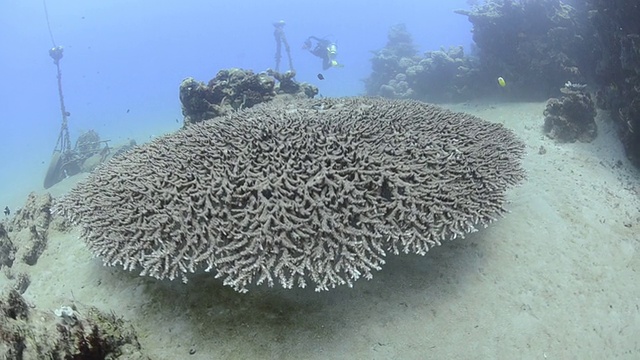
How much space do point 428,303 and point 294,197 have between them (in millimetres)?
1563

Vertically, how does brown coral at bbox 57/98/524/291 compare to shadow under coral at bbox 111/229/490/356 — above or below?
Answer: above

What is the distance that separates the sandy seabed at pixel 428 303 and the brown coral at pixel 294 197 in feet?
0.93

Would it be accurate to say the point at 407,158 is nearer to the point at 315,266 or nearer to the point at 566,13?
the point at 315,266

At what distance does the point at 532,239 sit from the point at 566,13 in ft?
31.6

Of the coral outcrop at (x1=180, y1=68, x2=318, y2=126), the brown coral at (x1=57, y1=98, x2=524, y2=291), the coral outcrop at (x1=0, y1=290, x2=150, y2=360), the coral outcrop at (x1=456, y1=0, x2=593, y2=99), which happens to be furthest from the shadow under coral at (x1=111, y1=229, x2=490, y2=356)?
the coral outcrop at (x1=456, y1=0, x2=593, y2=99)

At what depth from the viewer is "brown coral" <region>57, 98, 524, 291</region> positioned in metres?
3.10

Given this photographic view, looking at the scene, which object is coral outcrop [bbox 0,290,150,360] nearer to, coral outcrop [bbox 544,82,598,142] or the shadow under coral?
the shadow under coral

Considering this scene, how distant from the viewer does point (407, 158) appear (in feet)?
13.4

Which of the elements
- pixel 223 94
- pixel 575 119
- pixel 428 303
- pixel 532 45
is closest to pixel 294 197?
pixel 428 303

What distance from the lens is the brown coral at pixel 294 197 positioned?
3100 millimetres

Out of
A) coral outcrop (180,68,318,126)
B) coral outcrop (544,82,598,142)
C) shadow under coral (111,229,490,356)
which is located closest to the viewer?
shadow under coral (111,229,490,356)

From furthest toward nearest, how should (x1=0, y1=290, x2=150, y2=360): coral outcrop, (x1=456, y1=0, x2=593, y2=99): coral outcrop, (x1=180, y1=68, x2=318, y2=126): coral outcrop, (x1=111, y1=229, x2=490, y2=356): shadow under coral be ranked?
(x1=456, y1=0, x2=593, y2=99): coral outcrop
(x1=180, y1=68, x2=318, y2=126): coral outcrop
(x1=111, y1=229, x2=490, y2=356): shadow under coral
(x1=0, y1=290, x2=150, y2=360): coral outcrop

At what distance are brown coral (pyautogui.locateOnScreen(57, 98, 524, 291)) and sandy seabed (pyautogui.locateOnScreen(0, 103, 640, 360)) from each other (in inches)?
11.2

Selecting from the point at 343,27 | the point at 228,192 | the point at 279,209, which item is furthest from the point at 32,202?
the point at 343,27
